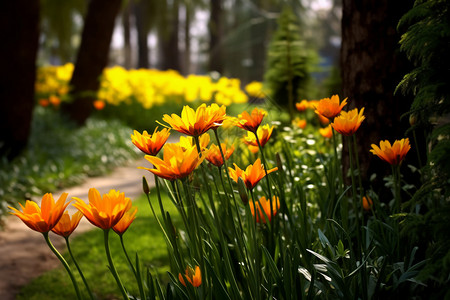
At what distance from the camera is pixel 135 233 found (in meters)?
3.98

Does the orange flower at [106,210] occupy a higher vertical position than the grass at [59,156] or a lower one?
higher

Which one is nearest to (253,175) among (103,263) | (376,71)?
(376,71)

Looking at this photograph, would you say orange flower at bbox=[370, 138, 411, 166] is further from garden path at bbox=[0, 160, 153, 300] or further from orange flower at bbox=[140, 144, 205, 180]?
garden path at bbox=[0, 160, 153, 300]

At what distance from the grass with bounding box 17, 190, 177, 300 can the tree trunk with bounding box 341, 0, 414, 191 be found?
1.30 m

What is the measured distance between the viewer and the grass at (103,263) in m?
2.88

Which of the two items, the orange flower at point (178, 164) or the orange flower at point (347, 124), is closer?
the orange flower at point (178, 164)

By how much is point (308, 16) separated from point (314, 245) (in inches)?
568

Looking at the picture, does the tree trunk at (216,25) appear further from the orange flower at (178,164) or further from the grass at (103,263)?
the orange flower at (178,164)

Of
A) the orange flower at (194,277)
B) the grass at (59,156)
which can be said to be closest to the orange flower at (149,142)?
the orange flower at (194,277)

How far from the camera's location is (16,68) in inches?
220

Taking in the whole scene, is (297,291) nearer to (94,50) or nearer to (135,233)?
(135,233)

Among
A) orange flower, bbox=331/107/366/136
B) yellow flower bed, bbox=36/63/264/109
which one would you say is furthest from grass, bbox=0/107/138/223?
orange flower, bbox=331/107/366/136

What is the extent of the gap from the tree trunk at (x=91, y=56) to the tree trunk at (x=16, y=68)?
5.58ft

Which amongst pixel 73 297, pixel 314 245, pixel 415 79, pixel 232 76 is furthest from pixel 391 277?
pixel 232 76
